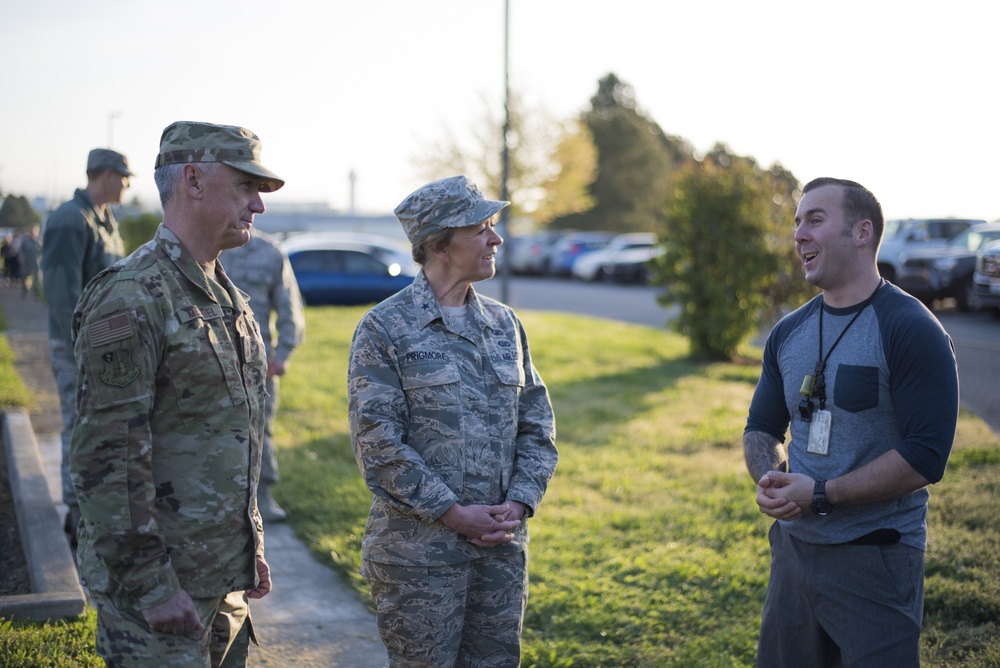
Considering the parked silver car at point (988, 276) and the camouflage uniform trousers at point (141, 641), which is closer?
the camouflage uniform trousers at point (141, 641)

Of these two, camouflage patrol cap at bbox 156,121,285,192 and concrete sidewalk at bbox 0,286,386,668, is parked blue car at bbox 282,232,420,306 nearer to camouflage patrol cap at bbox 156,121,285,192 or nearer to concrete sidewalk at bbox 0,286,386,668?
concrete sidewalk at bbox 0,286,386,668

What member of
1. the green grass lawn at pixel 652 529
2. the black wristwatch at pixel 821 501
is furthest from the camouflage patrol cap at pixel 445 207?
the green grass lawn at pixel 652 529

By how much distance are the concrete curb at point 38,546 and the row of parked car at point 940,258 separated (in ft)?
48.4

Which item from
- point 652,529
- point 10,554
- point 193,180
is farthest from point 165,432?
point 652,529

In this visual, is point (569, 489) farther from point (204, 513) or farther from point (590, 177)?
point (590, 177)

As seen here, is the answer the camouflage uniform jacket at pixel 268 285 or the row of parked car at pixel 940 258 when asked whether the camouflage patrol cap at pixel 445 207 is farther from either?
the row of parked car at pixel 940 258

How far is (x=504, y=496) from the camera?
321 cm

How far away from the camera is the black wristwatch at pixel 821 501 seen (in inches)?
113

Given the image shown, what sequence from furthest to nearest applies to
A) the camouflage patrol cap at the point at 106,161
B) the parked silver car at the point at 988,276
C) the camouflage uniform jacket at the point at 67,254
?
1. the parked silver car at the point at 988,276
2. the camouflage patrol cap at the point at 106,161
3. the camouflage uniform jacket at the point at 67,254

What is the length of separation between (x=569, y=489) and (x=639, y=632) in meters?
2.45

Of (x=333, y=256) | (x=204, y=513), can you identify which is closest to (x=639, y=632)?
(x=204, y=513)

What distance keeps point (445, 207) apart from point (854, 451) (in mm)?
1528

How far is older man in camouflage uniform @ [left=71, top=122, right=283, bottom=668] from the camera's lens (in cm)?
234

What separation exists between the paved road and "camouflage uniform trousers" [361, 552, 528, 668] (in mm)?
7329
